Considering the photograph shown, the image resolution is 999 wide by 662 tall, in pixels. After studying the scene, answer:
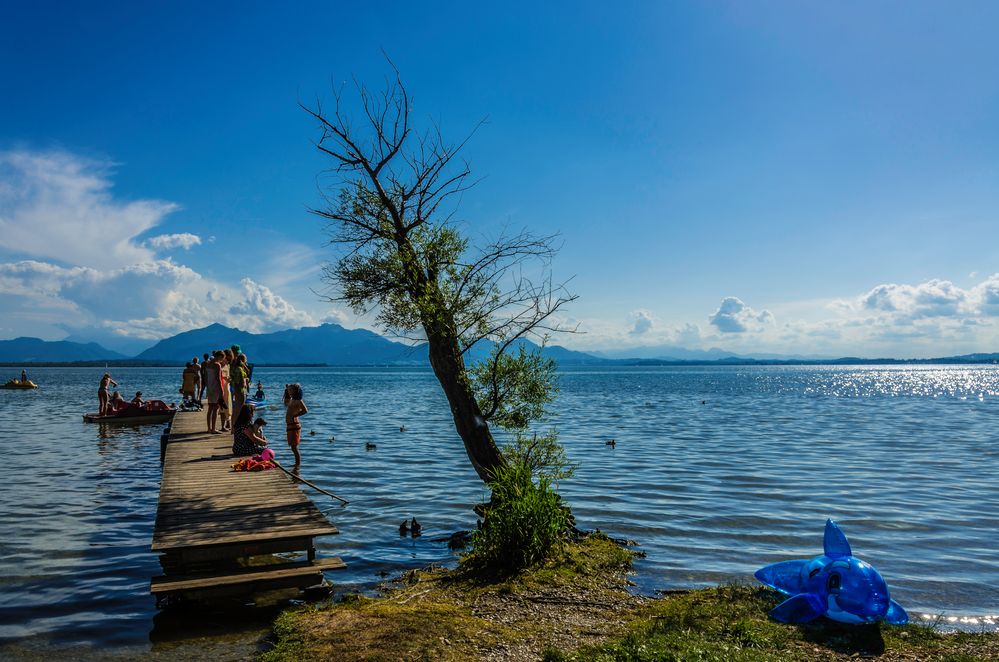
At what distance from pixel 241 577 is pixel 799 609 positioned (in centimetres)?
780

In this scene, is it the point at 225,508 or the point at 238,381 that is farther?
the point at 238,381

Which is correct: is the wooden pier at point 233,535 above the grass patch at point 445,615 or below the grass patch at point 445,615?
above

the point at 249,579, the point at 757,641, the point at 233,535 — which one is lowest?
the point at 757,641

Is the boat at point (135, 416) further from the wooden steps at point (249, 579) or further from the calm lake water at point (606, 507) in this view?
the wooden steps at point (249, 579)

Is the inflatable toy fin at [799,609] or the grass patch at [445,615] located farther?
the inflatable toy fin at [799,609]

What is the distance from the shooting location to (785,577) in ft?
31.7

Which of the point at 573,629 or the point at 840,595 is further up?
the point at 840,595

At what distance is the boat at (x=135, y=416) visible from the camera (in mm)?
39031

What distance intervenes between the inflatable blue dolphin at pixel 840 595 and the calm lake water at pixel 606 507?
95.6 inches

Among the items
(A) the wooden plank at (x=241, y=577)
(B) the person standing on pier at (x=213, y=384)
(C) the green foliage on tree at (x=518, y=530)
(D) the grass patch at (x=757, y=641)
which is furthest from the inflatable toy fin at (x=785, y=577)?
(B) the person standing on pier at (x=213, y=384)

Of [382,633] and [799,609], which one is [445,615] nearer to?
[382,633]

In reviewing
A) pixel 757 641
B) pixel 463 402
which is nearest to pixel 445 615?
pixel 757 641

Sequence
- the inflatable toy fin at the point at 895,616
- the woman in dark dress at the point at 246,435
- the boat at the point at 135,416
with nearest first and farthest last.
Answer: the inflatable toy fin at the point at 895,616, the woman in dark dress at the point at 246,435, the boat at the point at 135,416

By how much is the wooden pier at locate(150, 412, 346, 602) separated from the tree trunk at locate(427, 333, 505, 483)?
3426 millimetres
